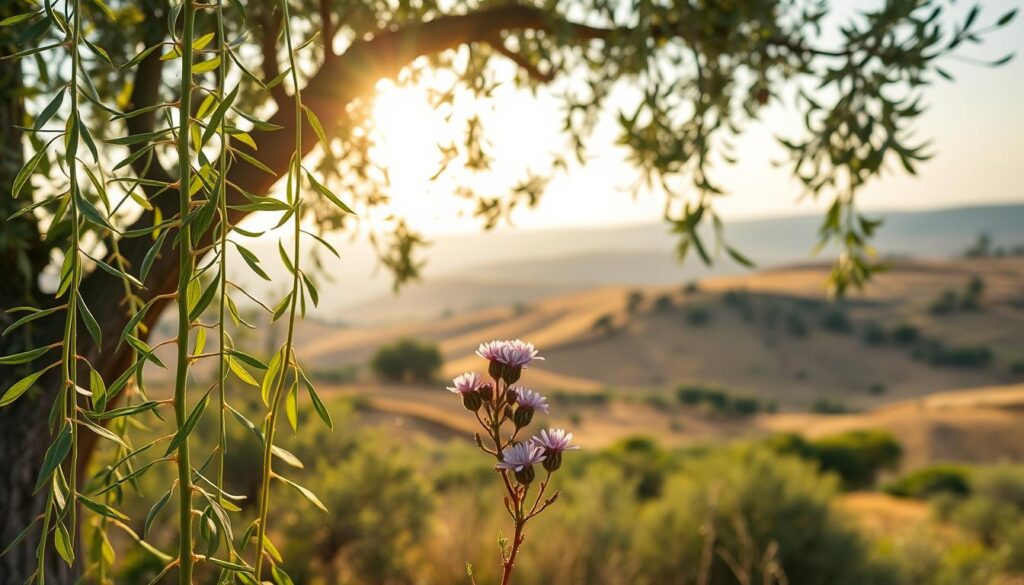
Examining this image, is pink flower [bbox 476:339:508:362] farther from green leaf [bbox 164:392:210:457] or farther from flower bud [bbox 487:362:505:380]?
green leaf [bbox 164:392:210:457]

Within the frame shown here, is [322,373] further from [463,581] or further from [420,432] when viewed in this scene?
[463,581]

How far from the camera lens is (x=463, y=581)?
262 inches

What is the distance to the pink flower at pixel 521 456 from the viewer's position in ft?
4.59

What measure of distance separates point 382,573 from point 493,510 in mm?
1069

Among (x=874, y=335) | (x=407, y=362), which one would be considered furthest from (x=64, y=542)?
(x=874, y=335)

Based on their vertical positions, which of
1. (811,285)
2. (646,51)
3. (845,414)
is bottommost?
(845,414)

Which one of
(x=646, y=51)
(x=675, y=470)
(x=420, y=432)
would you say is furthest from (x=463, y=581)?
(x=420, y=432)

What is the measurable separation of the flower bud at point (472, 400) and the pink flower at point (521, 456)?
142 millimetres

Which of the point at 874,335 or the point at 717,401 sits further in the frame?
the point at 874,335

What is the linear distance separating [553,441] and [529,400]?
88 millimetres

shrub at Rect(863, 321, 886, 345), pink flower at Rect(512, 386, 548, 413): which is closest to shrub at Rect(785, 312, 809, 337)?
shrub at Rect(863, 321, 886, 345)

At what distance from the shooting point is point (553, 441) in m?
1.52

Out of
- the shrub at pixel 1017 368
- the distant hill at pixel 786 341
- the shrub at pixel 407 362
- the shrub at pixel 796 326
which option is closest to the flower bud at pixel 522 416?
the shrub at pixel 407 362

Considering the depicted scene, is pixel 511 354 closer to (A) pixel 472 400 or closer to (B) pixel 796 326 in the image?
(A) pixel 472 400
